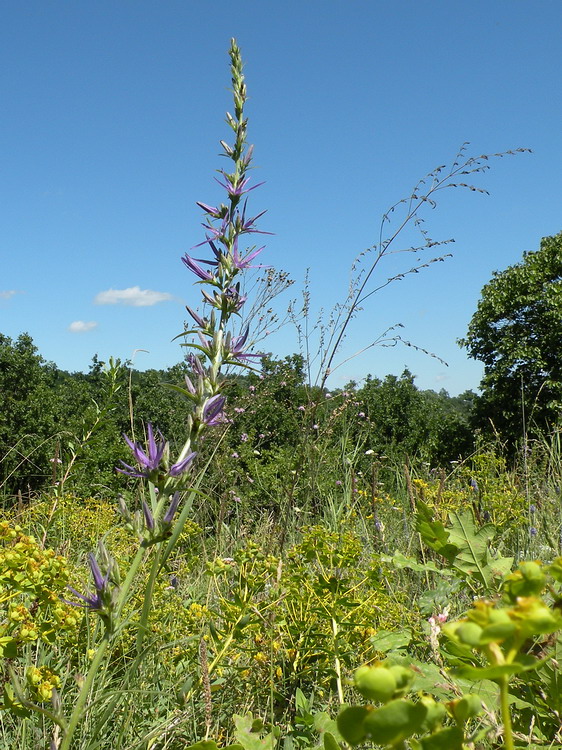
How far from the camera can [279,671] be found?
1.88m

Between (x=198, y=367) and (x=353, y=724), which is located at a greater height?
(x=198, y=367)

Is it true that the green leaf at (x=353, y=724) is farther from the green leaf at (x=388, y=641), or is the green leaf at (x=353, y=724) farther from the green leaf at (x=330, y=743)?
the green leaf at (x=388, y=641)

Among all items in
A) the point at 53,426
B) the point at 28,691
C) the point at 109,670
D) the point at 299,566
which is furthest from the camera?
the point at 53,426

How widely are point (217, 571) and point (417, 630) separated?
0.70 metres

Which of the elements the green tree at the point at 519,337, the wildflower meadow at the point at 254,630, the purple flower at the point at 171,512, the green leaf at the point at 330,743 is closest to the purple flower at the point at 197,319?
the wildflower meadow at the point at 254,630

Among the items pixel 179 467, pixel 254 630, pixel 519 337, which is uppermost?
pixel 519 337

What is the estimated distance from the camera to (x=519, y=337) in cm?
2166

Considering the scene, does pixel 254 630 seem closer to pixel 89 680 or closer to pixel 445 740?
pixel 89 680

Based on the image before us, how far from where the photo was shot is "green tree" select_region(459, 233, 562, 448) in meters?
20.7

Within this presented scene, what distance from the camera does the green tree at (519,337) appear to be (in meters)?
20.7

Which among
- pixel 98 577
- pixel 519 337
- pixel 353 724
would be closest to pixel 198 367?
pixel 98 577

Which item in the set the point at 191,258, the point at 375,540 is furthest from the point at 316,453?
the point at 191,258

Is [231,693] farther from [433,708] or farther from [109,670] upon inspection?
[433,708]

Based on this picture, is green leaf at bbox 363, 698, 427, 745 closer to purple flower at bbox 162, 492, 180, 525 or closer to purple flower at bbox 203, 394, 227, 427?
purple flower at bbox 162, 492, 180, 525
